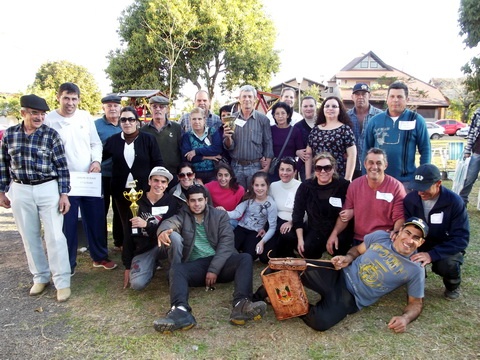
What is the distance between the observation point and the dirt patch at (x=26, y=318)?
9.42ft

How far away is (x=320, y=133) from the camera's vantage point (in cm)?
439

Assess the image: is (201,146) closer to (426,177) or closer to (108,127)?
(108,127)

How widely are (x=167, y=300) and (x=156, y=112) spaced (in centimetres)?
238

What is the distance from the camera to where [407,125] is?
4059mm

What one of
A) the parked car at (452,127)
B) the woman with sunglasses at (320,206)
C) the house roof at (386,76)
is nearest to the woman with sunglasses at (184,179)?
the woman with sunglasses at (320,206)

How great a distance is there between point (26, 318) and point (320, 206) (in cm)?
311

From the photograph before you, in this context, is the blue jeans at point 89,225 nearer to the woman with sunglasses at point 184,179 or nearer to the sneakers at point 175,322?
the woman with sunglasses at point 184,179

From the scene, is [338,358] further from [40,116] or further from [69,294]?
[40,116]

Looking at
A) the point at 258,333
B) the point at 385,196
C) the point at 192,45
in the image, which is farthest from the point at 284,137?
the point at 192,45

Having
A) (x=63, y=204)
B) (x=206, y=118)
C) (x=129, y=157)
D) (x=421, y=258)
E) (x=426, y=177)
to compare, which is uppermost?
(x=206, y=118)

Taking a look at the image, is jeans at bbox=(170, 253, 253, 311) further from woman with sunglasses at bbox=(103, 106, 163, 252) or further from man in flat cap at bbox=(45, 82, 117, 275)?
man in flat cap at bbox=(45, 82, 117, 275)

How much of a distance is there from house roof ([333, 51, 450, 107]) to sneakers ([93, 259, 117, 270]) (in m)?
39.2

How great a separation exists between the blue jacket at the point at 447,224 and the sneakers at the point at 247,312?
158 cm

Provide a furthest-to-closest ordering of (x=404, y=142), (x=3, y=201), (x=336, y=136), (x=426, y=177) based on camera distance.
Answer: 1. (x=336, y=136)
2. (x=404, y=142)
3. (x=3, y=201)
4. (x=426, y=177)
